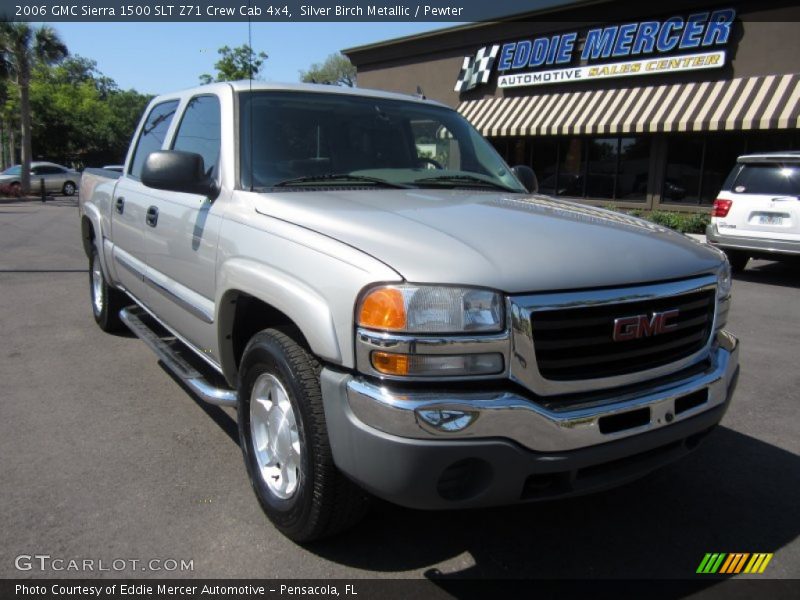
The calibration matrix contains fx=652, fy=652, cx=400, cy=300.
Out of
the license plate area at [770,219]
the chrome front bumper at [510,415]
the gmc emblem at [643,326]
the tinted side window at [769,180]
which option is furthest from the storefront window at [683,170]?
the chrome front bumper at [510,415]

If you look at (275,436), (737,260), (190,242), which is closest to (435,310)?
(275,436)

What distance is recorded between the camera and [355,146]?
11.8 ft

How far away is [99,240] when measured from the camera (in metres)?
5.49

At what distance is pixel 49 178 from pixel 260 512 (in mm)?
32364

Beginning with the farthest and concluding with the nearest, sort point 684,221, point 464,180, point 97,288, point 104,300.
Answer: point 684,221
point 97,288
point 104,300
point 464,180

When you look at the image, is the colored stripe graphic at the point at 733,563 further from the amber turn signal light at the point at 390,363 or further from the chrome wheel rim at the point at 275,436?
the chrome wheel rim at the point at 275,436

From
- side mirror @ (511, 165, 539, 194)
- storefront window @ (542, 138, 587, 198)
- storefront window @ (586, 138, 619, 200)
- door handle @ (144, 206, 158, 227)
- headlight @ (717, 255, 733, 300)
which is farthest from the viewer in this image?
storefront window @ (542, 138, 587, 198)

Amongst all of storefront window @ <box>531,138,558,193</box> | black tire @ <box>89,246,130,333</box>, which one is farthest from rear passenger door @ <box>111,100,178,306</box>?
storefront window @ <box>531,138,558,193</box>

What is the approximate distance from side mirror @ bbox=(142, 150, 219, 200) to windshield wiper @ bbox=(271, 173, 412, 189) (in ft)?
1.26

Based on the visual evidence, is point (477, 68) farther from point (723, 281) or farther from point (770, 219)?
point (723, 281)

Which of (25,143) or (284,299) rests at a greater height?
(25,143)

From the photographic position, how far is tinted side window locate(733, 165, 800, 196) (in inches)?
358

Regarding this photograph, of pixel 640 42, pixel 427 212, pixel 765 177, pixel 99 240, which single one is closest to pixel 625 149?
pixel 640 42

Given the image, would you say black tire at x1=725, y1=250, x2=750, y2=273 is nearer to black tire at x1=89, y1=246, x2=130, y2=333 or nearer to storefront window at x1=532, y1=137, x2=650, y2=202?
storefront window at x1=532, y1=137, x2=650, y2=202
